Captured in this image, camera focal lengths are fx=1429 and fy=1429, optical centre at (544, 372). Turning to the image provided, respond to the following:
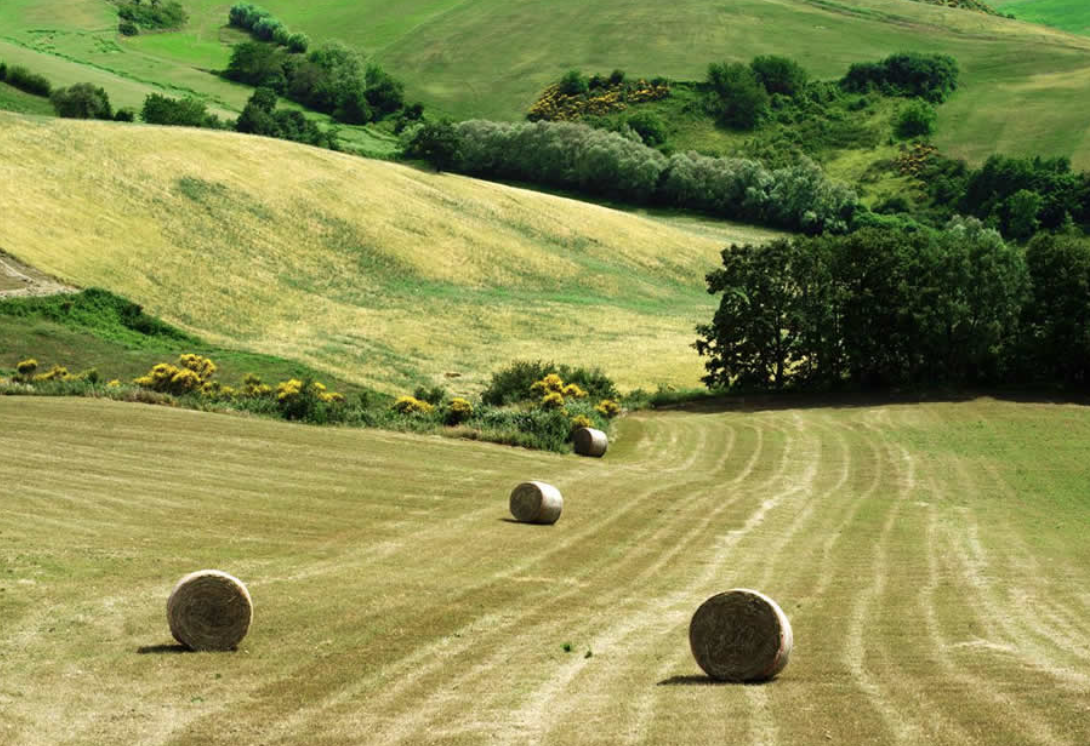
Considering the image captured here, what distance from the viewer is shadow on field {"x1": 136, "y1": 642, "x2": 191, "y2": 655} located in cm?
2084

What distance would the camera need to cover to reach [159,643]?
2136 centimetres

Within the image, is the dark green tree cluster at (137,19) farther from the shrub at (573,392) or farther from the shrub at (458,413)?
the shrub at (458,413)

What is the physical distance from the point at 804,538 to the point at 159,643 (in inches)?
797

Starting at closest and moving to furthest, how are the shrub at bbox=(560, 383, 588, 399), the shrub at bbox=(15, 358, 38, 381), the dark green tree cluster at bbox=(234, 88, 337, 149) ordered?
the shrub at bbox=(15, 358, 38, 381), the shrub at bbox=(560, 383, 588, 399), the dark green tree cluster at bbox=(234, 88, 337, 149)

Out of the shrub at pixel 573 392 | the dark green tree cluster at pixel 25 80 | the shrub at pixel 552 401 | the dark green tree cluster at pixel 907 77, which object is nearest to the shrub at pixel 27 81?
the dark green tree cluster at pixel 25 80

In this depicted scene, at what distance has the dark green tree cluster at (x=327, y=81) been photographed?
581 feet

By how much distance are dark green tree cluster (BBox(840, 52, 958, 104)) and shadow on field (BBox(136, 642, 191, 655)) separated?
A: 571 feet

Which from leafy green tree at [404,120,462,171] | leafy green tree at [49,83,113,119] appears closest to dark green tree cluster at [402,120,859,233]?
leafy green tree at [404,120,462,171]

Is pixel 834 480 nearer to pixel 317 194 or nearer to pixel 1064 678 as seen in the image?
Answer: pixel 1064 678

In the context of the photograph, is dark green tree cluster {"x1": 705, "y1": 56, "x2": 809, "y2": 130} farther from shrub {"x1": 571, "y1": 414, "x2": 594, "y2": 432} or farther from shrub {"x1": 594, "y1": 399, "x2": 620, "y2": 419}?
shrub {"x1": 571, "y1": 414, "x2": 594, "y2": 432}

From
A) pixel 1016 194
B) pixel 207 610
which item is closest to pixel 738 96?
pixel 1016 194

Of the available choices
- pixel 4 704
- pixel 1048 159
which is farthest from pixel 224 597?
pixel 1048 159

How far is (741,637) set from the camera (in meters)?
19.4

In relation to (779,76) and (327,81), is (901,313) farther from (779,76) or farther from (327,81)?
(779,76)
